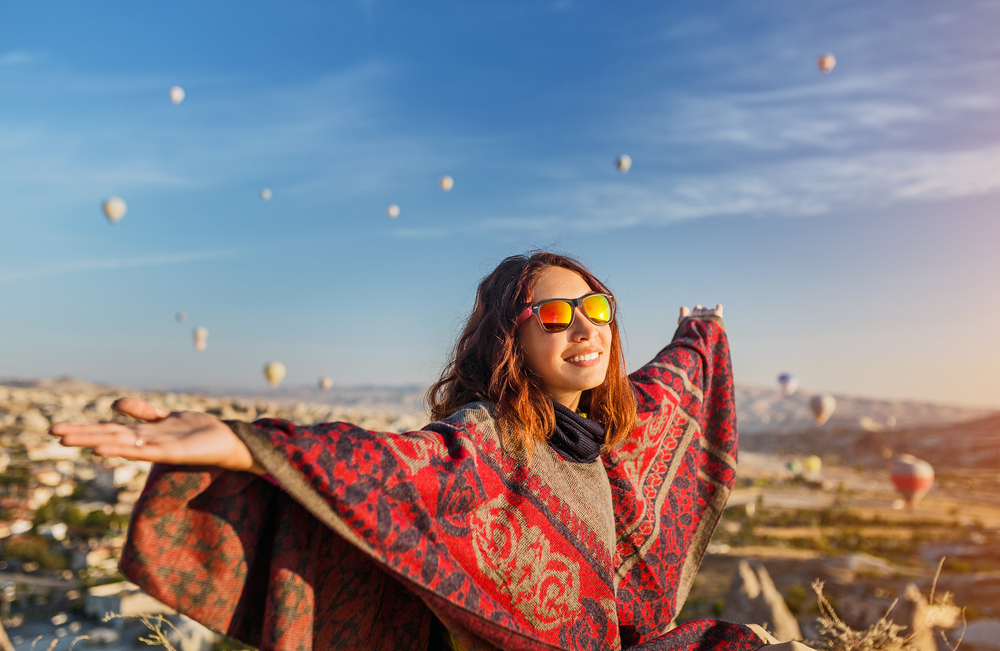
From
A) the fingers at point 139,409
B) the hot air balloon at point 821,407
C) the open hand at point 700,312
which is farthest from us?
the hot air balloon at point 821,407

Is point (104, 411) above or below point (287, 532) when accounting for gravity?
below

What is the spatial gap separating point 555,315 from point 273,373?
40.9 m

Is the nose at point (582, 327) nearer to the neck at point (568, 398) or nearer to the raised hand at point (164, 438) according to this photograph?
the neck at point (568, 398)

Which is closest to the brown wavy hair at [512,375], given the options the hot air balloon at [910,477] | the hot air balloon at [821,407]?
the hot air balloon at [910,477]

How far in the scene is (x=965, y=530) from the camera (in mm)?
31672

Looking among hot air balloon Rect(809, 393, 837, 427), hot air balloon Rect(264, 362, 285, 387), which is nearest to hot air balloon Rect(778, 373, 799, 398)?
hot air balloon Rect(809, 393, 837, 427)

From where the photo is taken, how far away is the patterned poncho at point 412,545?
1.74 m

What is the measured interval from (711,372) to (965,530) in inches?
1421

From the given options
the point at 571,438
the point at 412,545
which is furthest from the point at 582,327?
the point at 412,545

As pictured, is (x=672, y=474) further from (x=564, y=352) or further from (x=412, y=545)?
(x=412, y=545)

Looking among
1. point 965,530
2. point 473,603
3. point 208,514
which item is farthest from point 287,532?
point 965,530

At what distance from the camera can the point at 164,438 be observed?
1.51 metres

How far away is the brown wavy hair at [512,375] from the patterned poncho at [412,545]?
0.09 m

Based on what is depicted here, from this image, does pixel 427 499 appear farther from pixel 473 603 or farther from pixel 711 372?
pixel 711 372
